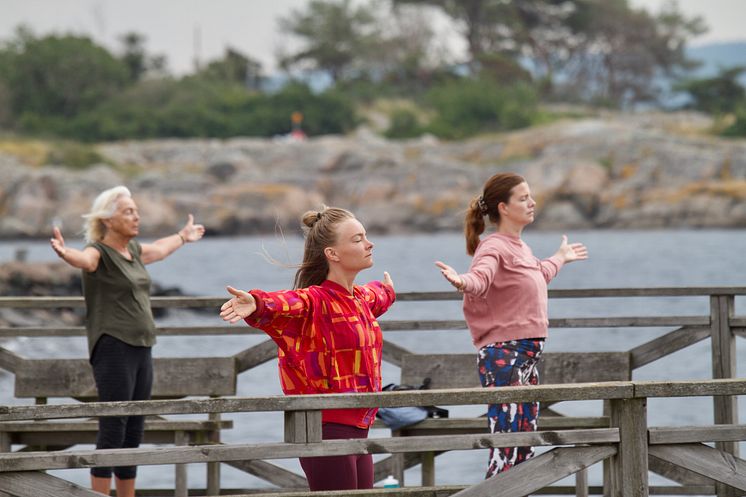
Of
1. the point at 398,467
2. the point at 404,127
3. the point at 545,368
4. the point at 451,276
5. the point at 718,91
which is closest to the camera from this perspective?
the point at 451,276

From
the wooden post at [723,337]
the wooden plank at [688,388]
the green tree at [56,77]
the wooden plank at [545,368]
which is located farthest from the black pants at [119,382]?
the green tree at [56,77]

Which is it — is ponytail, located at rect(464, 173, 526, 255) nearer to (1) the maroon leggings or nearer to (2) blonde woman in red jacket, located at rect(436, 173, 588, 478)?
(2) blonde woman in red jacket, located at rect(436, 173, 588, 478)

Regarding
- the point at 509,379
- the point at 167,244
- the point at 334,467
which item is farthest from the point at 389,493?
the point at 167,244

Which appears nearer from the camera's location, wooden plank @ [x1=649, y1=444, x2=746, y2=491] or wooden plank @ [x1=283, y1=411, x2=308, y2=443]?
wooden plank @ [x1=283, y1=411, x2=308, y2=443]

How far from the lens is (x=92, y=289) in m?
6.23

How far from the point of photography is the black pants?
6059 mm

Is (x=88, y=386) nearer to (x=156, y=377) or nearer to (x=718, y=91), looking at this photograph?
(x=156, y=377)

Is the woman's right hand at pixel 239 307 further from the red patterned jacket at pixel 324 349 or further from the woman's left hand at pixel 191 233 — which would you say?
the woman's left hand at pixel 191 233

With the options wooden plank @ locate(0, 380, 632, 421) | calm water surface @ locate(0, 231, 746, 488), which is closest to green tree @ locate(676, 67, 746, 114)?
calm water surface @ locate(0, 231, 746, 488)

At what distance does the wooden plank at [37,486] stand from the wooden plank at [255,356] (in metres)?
2.78

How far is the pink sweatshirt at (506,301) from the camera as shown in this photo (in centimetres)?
538

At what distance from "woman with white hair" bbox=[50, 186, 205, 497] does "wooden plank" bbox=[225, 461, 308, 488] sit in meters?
0.82

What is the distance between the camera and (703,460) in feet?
14.5

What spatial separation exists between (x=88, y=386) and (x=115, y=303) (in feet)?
3.43
